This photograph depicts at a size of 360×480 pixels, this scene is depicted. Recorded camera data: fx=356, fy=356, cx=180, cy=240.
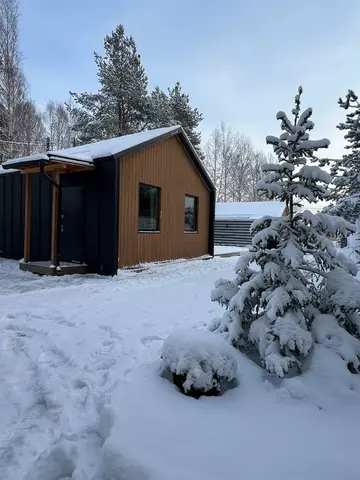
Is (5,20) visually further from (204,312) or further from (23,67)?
(204,312)

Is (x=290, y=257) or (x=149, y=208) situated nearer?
(x=290, y=257)

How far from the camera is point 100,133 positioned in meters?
21.7

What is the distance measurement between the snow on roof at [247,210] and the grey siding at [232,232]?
0.30 metres

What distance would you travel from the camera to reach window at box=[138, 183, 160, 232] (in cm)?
897

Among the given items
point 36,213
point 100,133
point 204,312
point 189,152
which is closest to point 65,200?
point 36,213

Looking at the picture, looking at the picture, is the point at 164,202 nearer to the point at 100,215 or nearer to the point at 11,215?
the point at 100,215

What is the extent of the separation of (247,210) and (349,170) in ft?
53.7

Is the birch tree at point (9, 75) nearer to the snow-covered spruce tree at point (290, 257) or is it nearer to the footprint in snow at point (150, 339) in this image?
the footprint in snow at point (150, 339)

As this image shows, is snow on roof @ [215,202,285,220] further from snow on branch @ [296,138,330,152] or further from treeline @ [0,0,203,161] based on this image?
snow on branch @ [296,138,330,152]

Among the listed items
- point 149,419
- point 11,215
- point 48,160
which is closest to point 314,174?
point 149,419

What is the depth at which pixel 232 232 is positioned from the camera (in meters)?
21.3

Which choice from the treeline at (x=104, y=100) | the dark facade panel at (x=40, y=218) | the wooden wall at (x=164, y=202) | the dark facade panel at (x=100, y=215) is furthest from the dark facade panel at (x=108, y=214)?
the treeline at (x=104, y=100)

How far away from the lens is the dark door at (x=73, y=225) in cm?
844

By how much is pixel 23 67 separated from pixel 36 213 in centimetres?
1372
